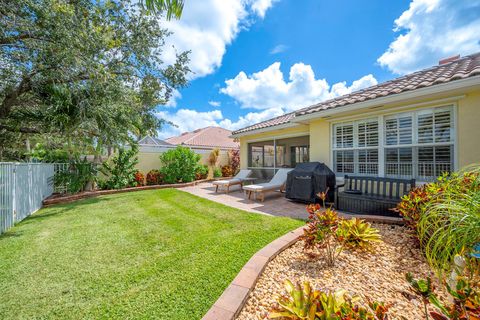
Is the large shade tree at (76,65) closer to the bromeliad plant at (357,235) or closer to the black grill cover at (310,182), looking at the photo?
the bromeliad plant at (357,235)

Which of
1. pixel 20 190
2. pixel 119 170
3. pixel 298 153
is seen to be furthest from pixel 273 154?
pixel 20 190

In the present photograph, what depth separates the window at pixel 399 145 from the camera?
6.38m

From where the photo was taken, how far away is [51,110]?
7504 mm

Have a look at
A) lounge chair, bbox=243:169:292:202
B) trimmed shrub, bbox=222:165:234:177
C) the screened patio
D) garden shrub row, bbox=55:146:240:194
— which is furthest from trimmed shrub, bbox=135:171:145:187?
lounge chair, bbox=243:169:292:202

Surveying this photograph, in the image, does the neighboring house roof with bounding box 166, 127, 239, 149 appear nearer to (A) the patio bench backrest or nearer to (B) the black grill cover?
(B) the black grill cover

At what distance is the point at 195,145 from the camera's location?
26.4 meters

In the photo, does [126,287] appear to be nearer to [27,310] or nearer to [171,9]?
[27,310]

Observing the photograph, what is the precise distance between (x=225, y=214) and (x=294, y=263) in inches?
138

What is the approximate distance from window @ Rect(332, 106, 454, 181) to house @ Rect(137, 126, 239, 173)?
8498 mm

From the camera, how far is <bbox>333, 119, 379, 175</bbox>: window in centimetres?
786

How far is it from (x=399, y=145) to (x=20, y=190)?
1294cm

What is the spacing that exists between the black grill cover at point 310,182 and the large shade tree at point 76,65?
21.9ft

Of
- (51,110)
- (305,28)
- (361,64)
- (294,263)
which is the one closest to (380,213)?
(294,263)

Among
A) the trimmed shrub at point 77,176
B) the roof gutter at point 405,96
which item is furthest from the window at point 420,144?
the trimmed shrub at point 77,176
